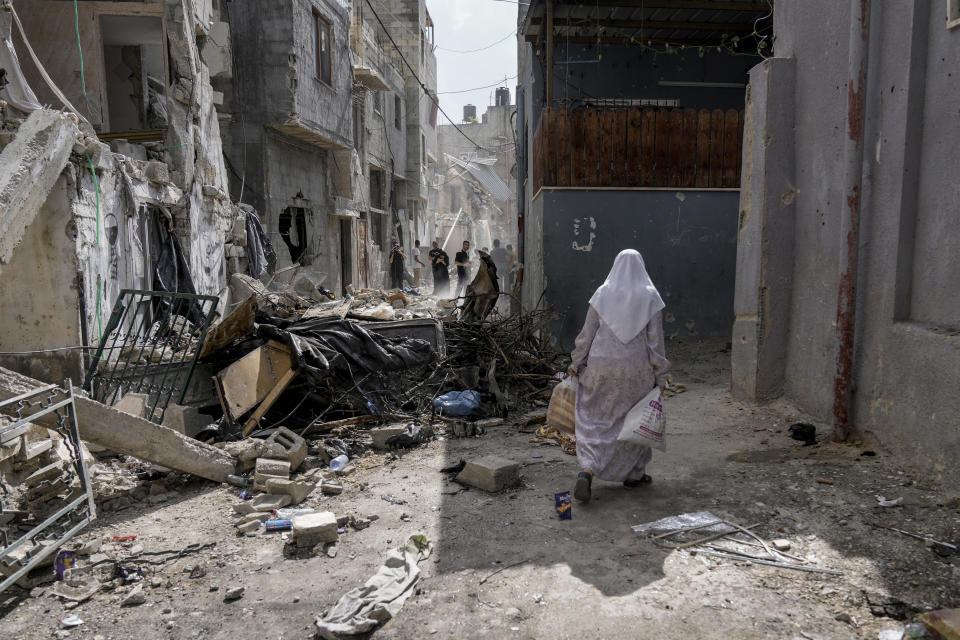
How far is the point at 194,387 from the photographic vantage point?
577 cm

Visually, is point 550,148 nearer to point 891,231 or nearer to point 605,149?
point 605,149

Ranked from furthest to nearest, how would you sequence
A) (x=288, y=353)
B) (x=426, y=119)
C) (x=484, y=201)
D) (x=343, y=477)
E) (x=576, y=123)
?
(x=484, y=201)
(x=426, y=119)
(x=576, y=123)
(x=288, y=353)
(x=343, y=477)

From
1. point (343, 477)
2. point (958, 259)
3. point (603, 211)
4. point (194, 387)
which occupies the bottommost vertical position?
point (343, 477)

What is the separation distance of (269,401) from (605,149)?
17.0 ft

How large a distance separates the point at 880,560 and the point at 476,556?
1.89 m

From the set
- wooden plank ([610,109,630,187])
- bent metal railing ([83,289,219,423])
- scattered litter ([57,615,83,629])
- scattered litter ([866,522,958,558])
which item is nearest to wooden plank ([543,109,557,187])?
wooden plank ([610,109,630,187])

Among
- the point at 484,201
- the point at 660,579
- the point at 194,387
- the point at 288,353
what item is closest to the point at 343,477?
the point at 288,353

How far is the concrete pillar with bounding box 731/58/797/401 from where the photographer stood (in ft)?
17.4

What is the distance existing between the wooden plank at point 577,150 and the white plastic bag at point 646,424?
15.9ft

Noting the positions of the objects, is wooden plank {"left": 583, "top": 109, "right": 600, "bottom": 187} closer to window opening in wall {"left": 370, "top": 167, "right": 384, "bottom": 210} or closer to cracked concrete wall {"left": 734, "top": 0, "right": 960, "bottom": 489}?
cracked concrete wall {"left": 734, "top": 0, "right": 960, "bottom": 489}

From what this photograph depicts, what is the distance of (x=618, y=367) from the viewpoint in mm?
3762

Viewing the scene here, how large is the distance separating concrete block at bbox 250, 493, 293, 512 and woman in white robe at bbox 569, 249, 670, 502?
6.13ft

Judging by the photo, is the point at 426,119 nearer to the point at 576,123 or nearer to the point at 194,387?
the point at 576,123

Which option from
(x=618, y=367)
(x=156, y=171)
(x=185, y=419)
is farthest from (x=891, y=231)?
(x=156, y=171)
